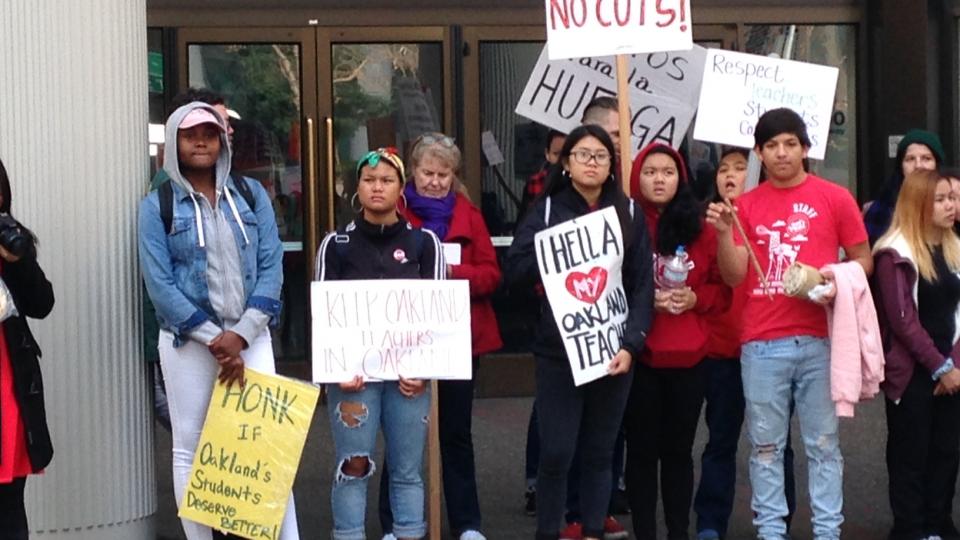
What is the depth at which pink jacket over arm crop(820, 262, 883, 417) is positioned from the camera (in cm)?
708

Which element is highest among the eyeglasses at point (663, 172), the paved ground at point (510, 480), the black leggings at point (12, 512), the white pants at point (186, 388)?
the eyeglasses at point (663, 172)

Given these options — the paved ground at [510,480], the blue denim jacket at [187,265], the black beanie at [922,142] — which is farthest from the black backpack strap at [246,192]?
the black beanie at [922,142]

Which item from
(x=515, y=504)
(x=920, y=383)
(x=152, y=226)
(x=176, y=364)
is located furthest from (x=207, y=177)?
(x=920, y=383)

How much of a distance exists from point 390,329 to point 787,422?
1.79 m

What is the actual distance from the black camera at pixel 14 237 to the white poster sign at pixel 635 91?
324 centimetres

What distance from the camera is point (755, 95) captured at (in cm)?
829

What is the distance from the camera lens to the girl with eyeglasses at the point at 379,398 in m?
7.05

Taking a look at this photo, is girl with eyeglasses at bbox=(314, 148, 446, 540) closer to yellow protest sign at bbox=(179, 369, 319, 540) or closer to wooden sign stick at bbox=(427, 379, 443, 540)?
wooden sign stick at bbox=(427, 379, 443, 540)

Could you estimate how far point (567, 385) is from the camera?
709cm


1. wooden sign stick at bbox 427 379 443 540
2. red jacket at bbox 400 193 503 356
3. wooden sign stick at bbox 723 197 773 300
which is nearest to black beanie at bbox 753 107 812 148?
wooden sign stick at bbox 723 197 773 300

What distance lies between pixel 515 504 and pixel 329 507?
3.12ft

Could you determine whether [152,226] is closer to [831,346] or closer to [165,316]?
[165,316]

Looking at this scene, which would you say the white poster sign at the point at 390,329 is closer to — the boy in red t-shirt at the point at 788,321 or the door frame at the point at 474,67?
the boy in red t-shirt at the point at 788,321

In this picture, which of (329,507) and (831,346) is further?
(329,507)
